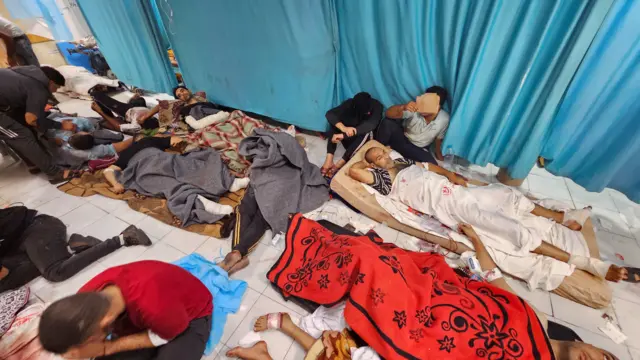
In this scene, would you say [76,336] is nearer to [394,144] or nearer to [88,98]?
[394,144]

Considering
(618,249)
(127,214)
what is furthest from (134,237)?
(618,249)

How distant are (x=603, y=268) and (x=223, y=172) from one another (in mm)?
2477

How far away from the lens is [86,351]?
911mm

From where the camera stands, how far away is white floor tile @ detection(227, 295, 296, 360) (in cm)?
133

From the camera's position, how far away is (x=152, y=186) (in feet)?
7.24

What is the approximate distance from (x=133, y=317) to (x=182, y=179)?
1352 millimetres

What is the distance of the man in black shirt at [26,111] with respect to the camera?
2156mm

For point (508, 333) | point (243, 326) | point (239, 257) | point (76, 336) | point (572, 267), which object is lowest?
point (243, 326)

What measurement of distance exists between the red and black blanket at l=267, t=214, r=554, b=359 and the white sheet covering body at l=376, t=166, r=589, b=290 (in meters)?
0.41

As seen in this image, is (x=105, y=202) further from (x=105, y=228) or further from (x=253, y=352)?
(x=253, y=352)

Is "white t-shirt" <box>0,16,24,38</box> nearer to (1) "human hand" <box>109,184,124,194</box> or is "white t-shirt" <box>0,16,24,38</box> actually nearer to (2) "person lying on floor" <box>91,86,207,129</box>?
(2) "person lying on floor" <box>91,86,207,129</box>

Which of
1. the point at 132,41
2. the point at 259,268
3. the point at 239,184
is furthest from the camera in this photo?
the point at 132,41

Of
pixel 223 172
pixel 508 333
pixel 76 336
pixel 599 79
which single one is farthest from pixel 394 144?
pixel 76 336

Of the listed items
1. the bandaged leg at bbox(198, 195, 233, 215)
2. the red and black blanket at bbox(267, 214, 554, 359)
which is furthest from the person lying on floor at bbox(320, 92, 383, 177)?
the red and black blanket at bbox(267, 214, 554, 359)
